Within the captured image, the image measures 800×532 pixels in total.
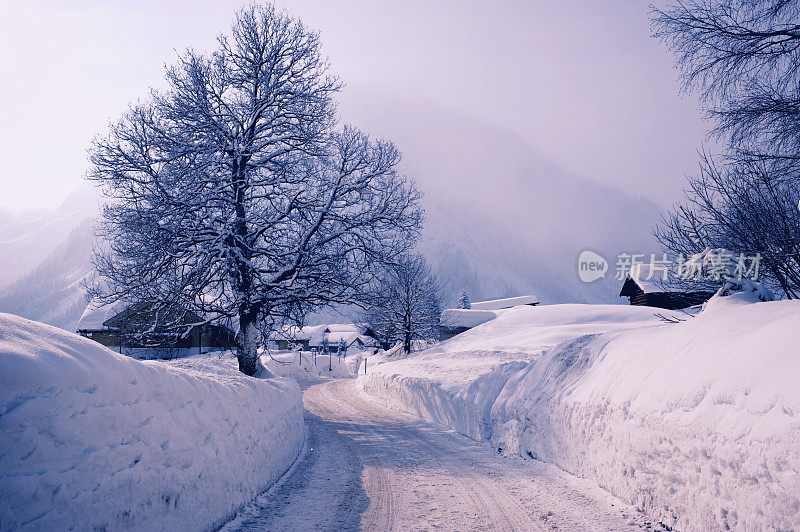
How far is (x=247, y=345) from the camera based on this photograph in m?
13.6

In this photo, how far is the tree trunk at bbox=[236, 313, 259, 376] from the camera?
1358 cm

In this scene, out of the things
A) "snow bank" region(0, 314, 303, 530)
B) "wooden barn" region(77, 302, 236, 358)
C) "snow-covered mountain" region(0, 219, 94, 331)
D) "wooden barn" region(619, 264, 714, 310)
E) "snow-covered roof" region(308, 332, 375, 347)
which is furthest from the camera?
"snow-covered mountain" region(0, 219, 94, 331)

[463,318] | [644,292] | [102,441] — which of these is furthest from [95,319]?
[644,292]

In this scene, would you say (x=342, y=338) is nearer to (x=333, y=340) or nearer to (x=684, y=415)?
(x=333, y=340)

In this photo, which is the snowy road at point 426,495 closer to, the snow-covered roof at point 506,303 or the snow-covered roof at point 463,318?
the snow-covered roof at point 463,318

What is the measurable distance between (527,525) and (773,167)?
281 inches

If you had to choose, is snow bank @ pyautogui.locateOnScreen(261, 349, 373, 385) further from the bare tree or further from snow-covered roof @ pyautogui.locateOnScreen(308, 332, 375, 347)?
snow-covered roof @ pyautogui.locateOnScreen(308, 332, 375, 347)

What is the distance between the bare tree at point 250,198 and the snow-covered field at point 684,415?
21.5ft

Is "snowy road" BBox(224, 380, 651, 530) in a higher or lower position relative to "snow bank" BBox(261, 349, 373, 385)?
higher

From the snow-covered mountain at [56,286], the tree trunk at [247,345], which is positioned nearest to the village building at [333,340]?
the snow-covered mountain at [56,286]

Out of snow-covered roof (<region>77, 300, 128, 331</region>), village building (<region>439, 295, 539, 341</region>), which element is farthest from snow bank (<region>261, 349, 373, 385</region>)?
snow-covered roof (<region>77, 300, 128, 331</region>)

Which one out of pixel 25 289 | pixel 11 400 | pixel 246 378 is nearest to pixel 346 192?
pixel 246 378

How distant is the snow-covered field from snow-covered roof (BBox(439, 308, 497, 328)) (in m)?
37.6

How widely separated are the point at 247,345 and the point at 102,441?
10.7 m
